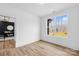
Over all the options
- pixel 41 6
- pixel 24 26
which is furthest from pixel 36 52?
pixel 24 26

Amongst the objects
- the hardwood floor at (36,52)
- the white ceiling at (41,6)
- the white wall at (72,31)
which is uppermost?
the white ceiling at (41,6)

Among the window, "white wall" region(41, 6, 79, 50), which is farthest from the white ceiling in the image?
the window

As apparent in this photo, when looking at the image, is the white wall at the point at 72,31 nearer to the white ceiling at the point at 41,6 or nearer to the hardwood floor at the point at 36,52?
the hardwood floor at the point at 36,52

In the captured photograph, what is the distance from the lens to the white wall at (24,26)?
12.0 feet

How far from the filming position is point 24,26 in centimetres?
424

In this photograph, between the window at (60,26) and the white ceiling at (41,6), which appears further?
the window at (60,26)

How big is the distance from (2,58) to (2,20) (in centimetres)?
228

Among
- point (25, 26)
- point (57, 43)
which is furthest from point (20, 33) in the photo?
point (57, 43)

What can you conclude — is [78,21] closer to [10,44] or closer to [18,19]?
[18,19]

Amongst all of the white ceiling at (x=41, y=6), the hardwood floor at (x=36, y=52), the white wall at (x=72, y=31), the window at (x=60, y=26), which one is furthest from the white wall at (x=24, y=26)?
the white wall at (x=72, y=31)

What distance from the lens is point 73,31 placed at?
358 centimetres

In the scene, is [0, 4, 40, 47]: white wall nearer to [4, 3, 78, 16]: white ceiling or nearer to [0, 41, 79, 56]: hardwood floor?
[4, 3, 78, 16]: white ceiling

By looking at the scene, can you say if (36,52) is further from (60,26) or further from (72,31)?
(72,31)

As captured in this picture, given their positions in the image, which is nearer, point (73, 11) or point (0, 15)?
point (0, 15)
